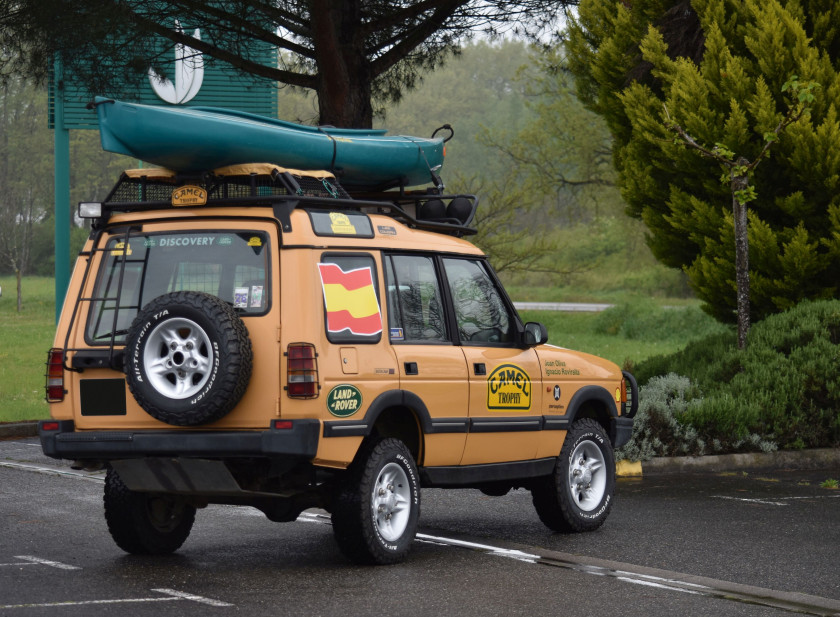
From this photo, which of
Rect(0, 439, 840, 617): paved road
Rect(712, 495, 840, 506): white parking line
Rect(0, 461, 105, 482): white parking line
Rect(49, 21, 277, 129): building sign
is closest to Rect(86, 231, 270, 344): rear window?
Rect(0, 439, 840, 617): paved road

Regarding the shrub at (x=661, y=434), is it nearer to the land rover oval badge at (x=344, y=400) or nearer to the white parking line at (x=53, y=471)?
the white parking line at (x=53, y=471)

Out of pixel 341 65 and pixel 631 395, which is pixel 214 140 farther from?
pixel 341 65

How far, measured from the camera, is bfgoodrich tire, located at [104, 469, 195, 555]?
833 cm

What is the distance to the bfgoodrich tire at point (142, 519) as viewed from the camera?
833 centimetres

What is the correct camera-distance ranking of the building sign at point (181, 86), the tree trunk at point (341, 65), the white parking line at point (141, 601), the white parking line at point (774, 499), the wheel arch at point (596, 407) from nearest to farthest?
the white parking line at point (141, 601) < the wheel arch at point (596, 407) < the white parking line at point (774, 499) < the tree trunk at point (341, 65) < the building sign at point (181, 86)

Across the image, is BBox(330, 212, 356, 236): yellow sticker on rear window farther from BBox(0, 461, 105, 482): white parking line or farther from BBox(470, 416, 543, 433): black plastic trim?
BBox(0, 461, 105, 482): white parking line

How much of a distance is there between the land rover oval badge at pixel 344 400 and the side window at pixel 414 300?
612 millimetres

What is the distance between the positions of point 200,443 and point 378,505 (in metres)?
1.21

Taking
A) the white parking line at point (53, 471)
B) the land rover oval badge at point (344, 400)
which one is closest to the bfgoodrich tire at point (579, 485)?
the land rover oval badge at point (344, 400)

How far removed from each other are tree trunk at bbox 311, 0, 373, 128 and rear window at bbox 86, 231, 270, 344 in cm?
823

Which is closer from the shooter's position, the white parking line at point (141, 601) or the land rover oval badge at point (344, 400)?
the white parking line at point (141, 601)

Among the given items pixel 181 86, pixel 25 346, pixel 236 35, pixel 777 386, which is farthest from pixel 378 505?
pixel 25 346

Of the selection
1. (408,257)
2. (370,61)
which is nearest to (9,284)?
(370,61)

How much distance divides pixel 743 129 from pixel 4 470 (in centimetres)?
858
